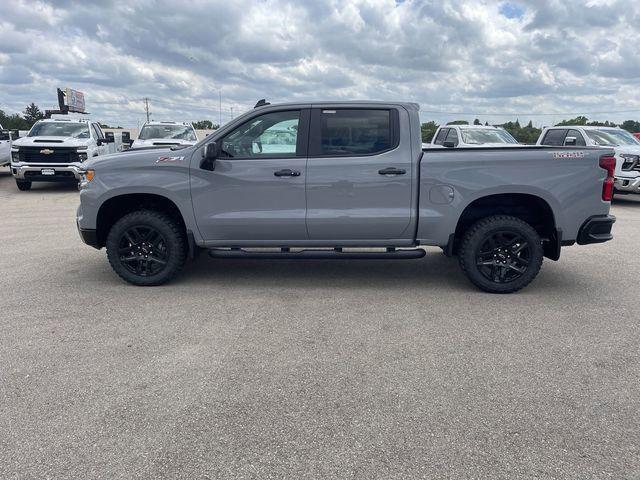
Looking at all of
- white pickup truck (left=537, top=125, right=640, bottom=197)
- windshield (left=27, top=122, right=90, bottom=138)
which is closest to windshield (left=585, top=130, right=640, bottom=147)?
white pickup truck (left=537, top=125, right=640, bottom=197)

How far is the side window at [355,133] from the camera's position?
16.8 ft

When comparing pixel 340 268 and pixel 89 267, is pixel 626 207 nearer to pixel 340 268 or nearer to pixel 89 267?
pixel 340 268

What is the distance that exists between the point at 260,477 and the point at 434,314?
260 centimetres

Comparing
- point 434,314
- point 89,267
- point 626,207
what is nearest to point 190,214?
point 89,267

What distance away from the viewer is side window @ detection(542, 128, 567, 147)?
13.3 meters

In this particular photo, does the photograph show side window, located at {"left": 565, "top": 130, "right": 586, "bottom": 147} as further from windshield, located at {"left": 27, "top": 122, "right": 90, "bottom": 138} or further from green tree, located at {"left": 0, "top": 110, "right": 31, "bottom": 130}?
green tree, located at {"left": 0, "top": 110, "right": 31, "bottom": 130}

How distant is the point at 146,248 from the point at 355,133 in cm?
253

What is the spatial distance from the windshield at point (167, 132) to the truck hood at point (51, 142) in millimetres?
2233

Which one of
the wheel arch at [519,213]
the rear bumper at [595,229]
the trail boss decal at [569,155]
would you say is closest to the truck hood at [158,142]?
the wheel arch at [519,213]

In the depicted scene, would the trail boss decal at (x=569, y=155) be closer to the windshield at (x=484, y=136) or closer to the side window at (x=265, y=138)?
the side window at (x=265, y=138)

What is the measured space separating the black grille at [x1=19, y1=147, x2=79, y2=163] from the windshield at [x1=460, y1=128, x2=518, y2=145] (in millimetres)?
10597

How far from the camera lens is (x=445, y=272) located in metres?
6.07

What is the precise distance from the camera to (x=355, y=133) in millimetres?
5137

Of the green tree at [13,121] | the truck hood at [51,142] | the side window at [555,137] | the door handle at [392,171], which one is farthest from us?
the green tree at [13,121]
